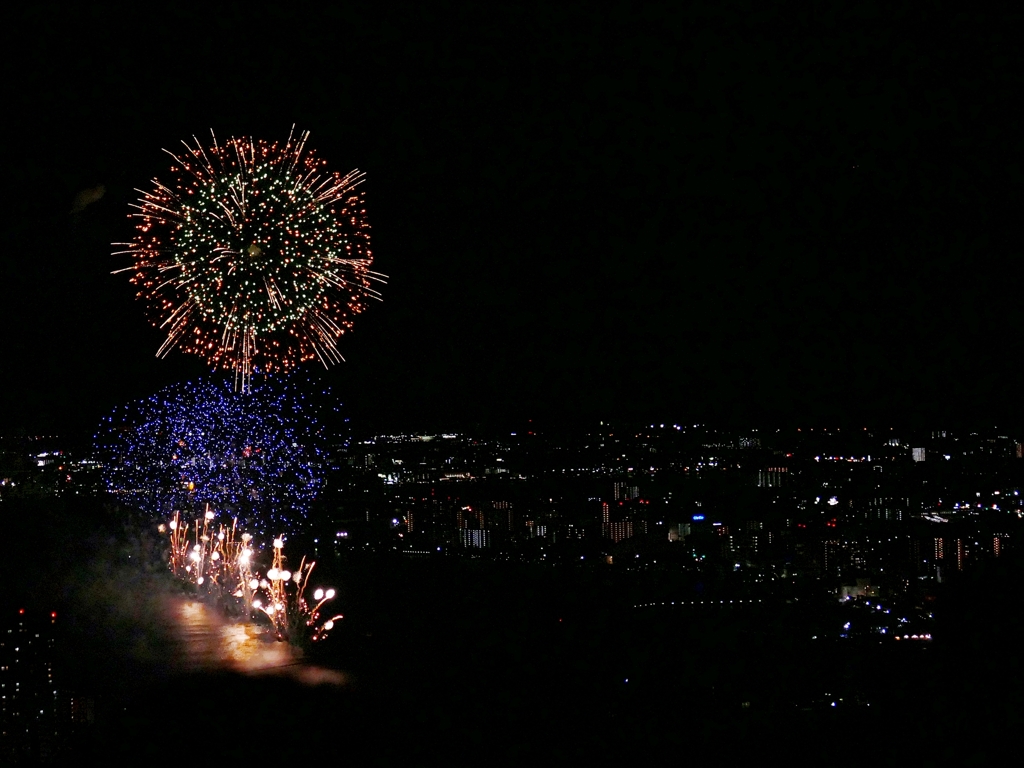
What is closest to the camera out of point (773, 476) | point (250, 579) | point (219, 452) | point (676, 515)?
point (250, 579)

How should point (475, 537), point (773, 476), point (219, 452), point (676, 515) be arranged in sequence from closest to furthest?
point (475, 537)
point (219, 452)
point (676, 515)
point (773, 476)

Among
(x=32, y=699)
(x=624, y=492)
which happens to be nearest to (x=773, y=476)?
(x=624, y=492)

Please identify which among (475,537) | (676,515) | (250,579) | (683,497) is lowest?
(250,579)

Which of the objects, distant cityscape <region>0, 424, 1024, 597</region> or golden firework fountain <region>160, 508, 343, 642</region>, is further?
distant cityscape <region>0, 424, 1024, 597</region>

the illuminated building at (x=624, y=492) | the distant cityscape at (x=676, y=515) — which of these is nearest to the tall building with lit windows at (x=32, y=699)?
the distant cityscape at (x=676, y=515)

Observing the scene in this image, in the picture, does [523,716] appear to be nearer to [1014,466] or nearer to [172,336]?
[172,336]

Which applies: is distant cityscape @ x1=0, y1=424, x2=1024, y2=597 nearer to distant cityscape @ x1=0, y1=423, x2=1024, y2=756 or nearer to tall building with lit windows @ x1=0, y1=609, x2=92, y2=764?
distant cityscape @ x1=0, y1=423, x2=1024, y2=756

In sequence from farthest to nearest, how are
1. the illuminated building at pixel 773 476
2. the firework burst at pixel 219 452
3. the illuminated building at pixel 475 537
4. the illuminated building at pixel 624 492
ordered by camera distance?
the illuminated building at pixel 773 476 → the illuminated building at pixel 624 492 → the firework burst at pixel 219 452 → the illuminated building at pixel 475 537

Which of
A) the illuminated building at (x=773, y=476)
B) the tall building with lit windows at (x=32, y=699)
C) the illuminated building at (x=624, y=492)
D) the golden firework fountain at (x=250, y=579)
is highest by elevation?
the illuminated building at (x=773, y=476)

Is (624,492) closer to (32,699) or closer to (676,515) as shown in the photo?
(676,515)

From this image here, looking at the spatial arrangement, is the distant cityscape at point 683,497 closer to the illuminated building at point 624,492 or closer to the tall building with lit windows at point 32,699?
the illuminated building at point 624,492

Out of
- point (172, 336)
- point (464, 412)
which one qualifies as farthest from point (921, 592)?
point (464, 412)

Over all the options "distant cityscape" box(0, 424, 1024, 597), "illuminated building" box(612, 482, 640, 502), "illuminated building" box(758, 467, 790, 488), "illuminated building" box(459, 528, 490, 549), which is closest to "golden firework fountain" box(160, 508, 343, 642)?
"distant cityscape" box(0, 424, 1024, 597)
